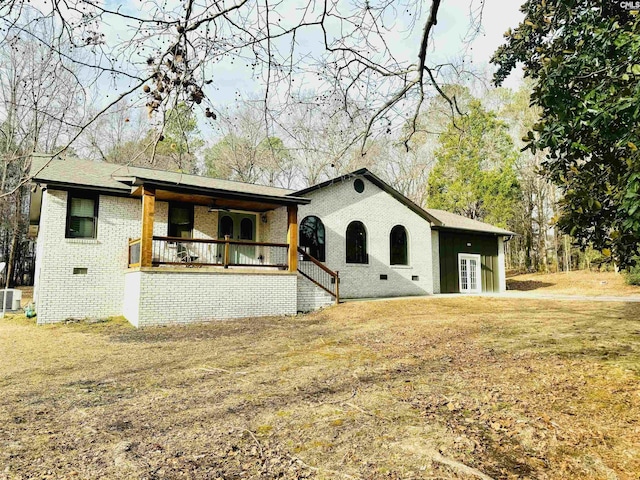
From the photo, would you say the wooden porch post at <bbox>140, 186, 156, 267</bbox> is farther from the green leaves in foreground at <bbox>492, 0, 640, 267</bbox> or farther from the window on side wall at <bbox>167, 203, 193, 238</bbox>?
the green leaves in foreground at <bbox>492, 0, 640, 267</bbox>

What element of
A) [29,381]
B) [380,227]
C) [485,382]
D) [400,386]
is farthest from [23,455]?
[380,227]

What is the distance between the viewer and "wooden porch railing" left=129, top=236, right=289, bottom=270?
1144cm

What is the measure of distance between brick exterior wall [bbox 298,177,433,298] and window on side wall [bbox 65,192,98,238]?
6544mm

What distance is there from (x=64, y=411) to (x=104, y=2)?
3.93 meters

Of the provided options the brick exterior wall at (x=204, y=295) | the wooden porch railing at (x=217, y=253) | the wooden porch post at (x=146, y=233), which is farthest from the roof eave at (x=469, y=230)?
the wooden porch post at (x=146, y=233)

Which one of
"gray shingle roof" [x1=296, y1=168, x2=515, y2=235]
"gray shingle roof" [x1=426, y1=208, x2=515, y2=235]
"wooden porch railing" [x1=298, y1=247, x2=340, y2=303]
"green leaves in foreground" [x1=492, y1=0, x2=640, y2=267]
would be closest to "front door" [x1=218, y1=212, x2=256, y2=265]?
"wooden porch railing" [x1=298, y1=247, x2=340, y2=303]

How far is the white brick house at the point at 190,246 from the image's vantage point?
34.3 feet

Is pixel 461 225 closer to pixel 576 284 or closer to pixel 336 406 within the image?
pixel 576 284

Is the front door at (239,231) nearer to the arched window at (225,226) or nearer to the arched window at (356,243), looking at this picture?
the arched window at (225,226)

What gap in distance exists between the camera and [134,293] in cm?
1035

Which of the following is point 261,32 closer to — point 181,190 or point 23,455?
point 23,455

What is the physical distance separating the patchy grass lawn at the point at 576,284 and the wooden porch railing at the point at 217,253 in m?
14.2

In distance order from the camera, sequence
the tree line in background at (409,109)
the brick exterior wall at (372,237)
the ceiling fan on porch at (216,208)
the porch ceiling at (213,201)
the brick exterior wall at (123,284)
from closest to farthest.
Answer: the tree line in background at (409,109)
the brick exterior wall at (123,284)
the porch ceiling at (213,201)
the ceiling fan on porch at (216,208)
the brick exterior wall at (372,237)

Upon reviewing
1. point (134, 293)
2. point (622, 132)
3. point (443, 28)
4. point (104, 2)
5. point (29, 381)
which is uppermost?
point (443, 28)
